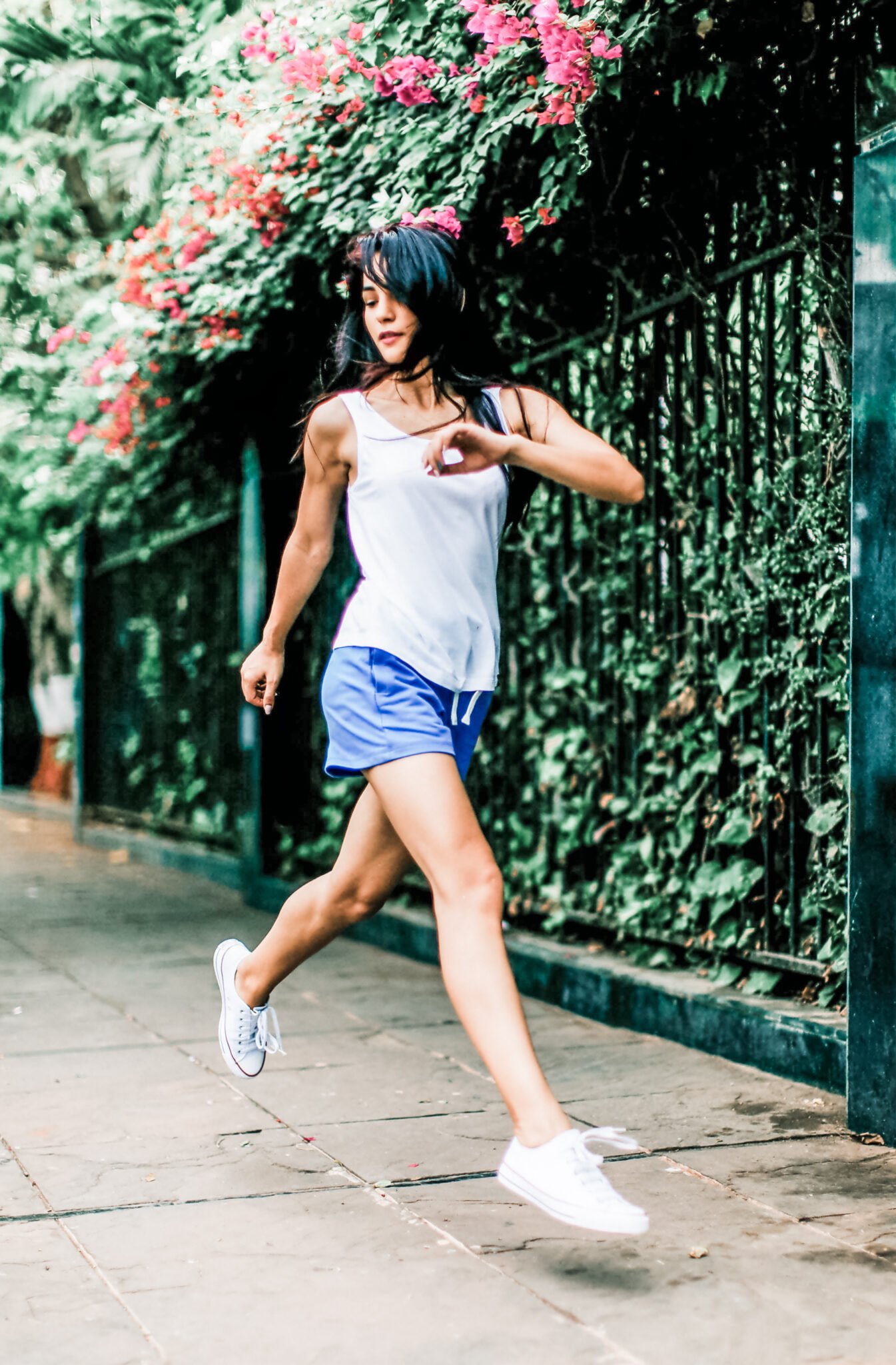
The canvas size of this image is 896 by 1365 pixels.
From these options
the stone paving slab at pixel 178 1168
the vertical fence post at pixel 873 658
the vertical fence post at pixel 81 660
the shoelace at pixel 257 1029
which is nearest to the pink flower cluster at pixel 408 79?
the vertical fence post at pixel 873 658

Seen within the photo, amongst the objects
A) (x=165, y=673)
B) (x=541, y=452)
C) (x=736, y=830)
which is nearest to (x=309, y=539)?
(x=541, y=452)

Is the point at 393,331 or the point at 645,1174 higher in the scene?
the point at 393,331

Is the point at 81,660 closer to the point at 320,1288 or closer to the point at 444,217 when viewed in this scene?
the point at 444,217

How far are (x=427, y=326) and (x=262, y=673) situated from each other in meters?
0.84

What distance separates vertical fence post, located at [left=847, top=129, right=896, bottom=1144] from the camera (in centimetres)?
374

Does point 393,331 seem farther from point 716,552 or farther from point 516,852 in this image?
point 516,852

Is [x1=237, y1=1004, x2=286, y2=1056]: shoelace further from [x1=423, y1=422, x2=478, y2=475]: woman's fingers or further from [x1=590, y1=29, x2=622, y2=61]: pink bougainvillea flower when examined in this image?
[x1=590, y1=29, x2=622, y2=61]: pink bougainvillea flower

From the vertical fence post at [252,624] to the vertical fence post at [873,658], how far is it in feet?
15.7

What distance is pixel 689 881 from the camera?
5.08 meters

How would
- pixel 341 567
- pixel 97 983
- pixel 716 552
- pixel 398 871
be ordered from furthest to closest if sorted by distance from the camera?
pixel 341 567 → pixel 97 983 → pixel 716 552 → pixel 398 871

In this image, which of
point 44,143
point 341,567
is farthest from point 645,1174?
point 44,143

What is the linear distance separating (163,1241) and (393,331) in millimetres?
1847

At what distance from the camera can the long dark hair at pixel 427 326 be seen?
123 inches

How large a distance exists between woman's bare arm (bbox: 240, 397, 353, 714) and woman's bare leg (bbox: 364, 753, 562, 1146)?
1.57ft
